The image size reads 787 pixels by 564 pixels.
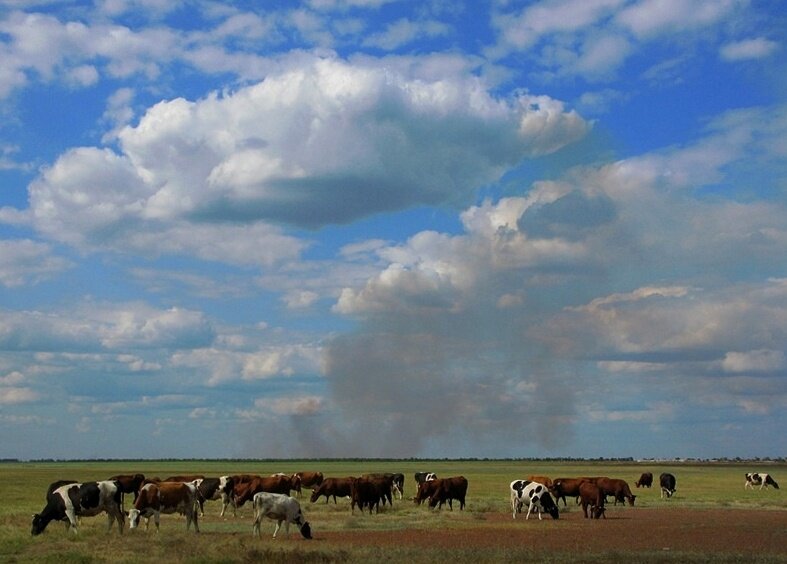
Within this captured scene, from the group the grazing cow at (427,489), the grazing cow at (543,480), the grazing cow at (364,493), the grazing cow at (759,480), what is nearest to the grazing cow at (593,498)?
the grazing cow at (543,480)

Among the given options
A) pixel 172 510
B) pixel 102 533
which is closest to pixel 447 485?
pixel 172 510

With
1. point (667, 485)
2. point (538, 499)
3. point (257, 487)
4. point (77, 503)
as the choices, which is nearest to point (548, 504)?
point (538, 499)

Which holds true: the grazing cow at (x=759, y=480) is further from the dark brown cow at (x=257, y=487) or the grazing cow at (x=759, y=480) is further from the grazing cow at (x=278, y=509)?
the grazing cow at (x=278, y=509)

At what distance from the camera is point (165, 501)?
33000 millimetres

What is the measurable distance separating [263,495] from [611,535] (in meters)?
13.2

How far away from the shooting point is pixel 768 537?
3225cm

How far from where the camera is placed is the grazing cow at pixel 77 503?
30.6 metres

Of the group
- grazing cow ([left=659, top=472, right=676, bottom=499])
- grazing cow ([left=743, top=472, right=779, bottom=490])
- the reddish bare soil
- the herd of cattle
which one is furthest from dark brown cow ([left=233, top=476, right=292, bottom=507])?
grazing cow ([left=743, top=472, right=779, bottom=490])

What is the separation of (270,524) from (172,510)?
6126mm

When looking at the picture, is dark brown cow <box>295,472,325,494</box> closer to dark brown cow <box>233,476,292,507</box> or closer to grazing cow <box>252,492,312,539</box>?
dark brown cow <box>233,476,292,507</box>

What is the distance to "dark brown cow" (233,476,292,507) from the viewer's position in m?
44.3

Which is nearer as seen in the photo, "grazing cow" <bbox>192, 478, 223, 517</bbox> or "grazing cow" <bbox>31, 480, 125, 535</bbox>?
"grazing cow" <bbox>31, 480, 125, 535</bbox>

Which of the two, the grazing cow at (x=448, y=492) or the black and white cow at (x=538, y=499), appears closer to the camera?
the black and white cow at (x=538, y=499)

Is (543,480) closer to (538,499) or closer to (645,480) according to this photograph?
(538,499)
